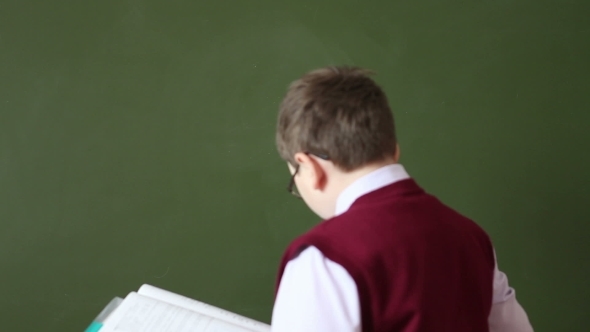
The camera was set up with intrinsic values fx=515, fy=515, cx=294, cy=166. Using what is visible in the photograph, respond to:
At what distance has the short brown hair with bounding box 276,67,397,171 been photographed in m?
0.67

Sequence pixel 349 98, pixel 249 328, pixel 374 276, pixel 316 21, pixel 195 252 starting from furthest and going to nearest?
1. pixel 195 252
2. pixel 316 21
3. pixel 249 328
4. pixel 349 98
5. pixel 374 276

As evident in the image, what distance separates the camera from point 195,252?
1.27 m

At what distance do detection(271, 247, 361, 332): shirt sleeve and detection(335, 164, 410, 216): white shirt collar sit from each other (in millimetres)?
98

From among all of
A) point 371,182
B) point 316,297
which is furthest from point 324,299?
point 371,182

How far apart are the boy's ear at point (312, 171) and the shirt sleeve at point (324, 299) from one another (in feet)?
0.40

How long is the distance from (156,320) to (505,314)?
580mm

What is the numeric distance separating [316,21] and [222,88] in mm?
260

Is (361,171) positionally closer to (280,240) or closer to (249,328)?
(249,328)

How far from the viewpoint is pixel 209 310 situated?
946mm

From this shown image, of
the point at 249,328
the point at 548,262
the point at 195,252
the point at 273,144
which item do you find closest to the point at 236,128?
the point at 273,144

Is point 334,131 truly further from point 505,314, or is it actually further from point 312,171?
point 505,314

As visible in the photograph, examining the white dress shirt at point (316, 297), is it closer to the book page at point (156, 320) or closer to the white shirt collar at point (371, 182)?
the white shirt collar at point (371, 182)

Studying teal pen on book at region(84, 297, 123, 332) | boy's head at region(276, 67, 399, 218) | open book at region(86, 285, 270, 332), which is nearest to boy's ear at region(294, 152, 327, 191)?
boy's head at region(276, 67, 399, 218)

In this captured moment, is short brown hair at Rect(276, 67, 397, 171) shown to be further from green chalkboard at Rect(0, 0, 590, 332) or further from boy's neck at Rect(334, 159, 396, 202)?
green chalkboard at Rect(0, 0, 590, 332)
